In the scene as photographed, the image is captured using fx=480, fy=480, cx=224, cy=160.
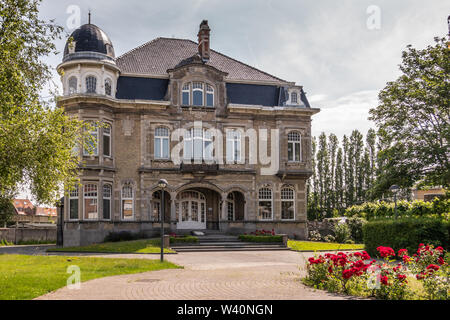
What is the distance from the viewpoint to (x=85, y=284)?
12.2 m

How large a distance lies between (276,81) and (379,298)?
88.0 ft

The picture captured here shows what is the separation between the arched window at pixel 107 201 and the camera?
3080cm

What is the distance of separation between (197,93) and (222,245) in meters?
11.4

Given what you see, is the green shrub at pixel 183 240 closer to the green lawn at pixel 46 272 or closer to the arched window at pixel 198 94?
the green lawn at pixel 46 272

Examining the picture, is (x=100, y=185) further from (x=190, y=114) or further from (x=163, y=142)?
(x=190, y=114)

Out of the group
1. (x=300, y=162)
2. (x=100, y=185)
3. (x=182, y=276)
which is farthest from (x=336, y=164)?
(x=182, y=276)

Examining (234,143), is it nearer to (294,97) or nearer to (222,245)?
(294,97)

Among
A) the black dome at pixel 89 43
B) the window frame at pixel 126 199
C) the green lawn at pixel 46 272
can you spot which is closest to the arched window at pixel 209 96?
the black dome at pixel 89 43

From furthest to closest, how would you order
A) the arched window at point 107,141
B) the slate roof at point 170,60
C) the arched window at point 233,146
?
the slate roof at point 170,60
the arched window at point 233,146
the arched window at point 107,141

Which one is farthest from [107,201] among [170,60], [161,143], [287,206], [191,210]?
[287,206]

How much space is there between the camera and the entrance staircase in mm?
26031

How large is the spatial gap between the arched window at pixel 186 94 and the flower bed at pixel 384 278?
2209cm

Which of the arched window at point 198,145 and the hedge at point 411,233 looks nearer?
the hedge at point 411,233

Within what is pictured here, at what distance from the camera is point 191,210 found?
34094mm
